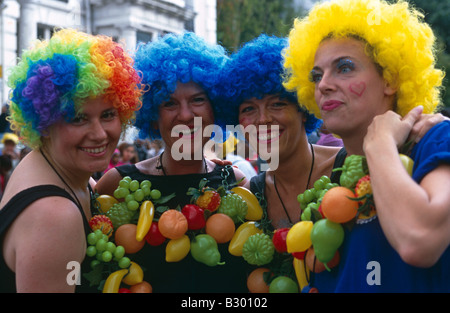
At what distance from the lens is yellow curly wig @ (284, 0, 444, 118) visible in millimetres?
2340

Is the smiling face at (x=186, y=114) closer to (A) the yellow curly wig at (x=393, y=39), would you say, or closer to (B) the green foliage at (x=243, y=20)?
(A) the yellow curly wig at (x=393, y=39)

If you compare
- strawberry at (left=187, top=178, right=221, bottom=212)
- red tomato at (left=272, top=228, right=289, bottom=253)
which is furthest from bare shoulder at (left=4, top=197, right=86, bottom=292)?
red tomato at (left=272, top=228, right=289, bottom=253)

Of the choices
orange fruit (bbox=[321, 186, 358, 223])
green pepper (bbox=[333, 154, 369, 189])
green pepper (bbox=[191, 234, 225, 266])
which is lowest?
green pepper (bbox=[191, 234, 225, 266])

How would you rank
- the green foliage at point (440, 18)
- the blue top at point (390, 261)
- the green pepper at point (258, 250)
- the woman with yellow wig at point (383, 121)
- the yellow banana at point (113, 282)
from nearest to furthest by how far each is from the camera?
the woman with yellow wig at point (383, 121) < the blue top at point (390, 261) < the yellow banana at point (113, 282) < the green pepper at point (258, 250) < the green foliage at point (440, 18)

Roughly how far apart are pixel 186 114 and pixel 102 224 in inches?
37.8

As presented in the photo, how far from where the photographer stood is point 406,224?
164 cm

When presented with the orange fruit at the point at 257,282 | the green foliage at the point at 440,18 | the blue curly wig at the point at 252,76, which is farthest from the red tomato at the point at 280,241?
the green foliage at the point at 440,18

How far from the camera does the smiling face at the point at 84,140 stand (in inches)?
94.7

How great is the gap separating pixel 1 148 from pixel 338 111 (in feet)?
24.0

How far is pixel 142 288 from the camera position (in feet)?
8.11

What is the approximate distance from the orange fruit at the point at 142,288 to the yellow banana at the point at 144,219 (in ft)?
0.82

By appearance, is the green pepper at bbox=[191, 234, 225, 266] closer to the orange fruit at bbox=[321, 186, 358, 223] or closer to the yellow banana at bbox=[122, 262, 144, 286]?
the yellow banana at bbox=[122, 262, 144, 286]

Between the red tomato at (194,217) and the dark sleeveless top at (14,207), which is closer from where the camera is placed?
the dark sleeveless top at (14,207)
